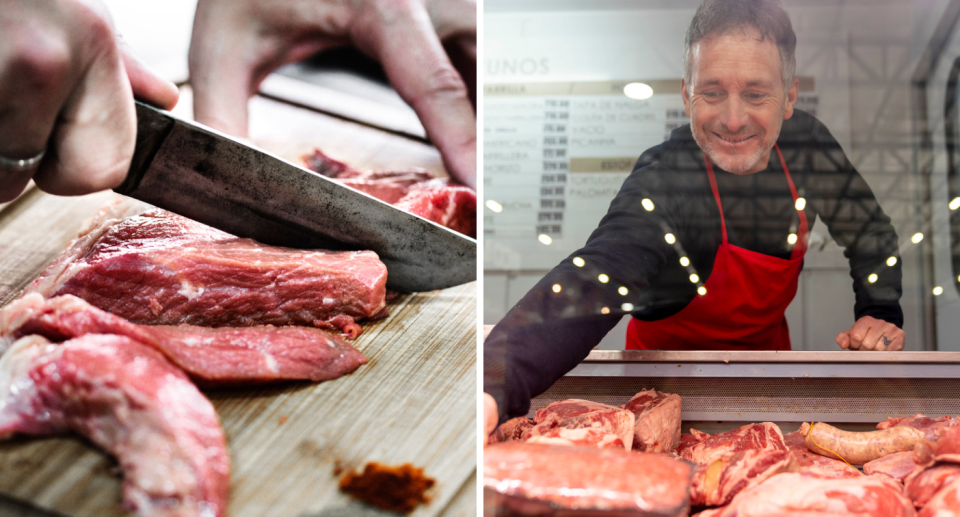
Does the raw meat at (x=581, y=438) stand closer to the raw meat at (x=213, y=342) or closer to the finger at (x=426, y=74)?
the raw meat at (x=213, y=342)

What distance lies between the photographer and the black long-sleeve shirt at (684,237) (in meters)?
1.46

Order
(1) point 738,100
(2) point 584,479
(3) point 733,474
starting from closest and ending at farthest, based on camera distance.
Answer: (2) point 584,479
(3) point 733,474
(1) point 738,100

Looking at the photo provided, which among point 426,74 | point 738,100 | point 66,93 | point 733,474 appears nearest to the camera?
point 733,474

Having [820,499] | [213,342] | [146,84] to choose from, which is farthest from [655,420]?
[146,84]

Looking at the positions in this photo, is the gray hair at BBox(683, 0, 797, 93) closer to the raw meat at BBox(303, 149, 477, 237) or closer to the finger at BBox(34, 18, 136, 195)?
the raw meat at BBox(303, 149, 477, 237)

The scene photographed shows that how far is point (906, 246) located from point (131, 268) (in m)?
2.35

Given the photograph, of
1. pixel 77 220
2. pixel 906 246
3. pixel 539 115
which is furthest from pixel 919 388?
pixel 77 220

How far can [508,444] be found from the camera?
129cm

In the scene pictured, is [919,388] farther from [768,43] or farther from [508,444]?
[508,444]

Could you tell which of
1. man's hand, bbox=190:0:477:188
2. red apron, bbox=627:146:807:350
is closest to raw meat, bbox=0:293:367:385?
man's hand, bbox=190:0:477:188

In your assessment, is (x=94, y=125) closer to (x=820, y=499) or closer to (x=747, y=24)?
(x=747, y=24)

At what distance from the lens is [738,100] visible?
4.87ft

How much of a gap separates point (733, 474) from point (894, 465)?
474 millimetres

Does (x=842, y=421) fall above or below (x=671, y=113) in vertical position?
below
